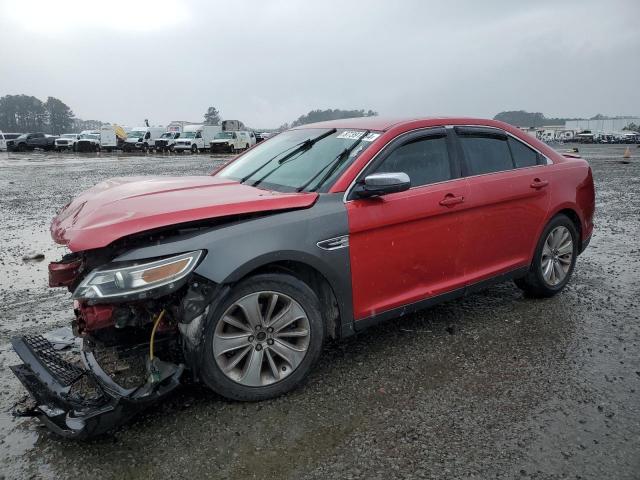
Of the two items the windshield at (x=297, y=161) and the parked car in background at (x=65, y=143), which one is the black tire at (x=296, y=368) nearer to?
the windshield at (x=297, y=161)

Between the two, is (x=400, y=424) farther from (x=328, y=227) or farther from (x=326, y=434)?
(x=328, y=227)

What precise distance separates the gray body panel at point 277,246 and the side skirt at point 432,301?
147 mm

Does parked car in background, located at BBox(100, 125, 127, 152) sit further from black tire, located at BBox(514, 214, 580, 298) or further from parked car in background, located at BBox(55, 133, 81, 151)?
black tire, located at BBox(514, 214, 580, 298)

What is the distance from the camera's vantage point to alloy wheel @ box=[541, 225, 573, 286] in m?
4.51

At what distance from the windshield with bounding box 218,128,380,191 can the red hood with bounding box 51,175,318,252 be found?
219 millimetres

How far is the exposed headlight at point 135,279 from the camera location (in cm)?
257

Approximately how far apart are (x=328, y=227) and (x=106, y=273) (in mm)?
1284

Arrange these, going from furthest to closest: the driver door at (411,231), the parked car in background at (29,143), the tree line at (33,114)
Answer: the tree line at (33,114), the parked car in background at (29,143), the driver door at (411,231)

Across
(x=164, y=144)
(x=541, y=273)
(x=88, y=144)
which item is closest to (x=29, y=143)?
(x=88, y=144)

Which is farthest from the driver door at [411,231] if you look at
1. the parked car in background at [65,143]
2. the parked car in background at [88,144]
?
the parked car in background at [65,143]

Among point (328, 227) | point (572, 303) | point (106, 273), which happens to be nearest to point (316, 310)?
point (328, 227)

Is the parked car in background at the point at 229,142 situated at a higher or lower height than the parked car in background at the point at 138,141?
lower

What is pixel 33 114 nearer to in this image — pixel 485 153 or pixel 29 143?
pixel 29 143

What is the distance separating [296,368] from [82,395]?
3.87 ft
